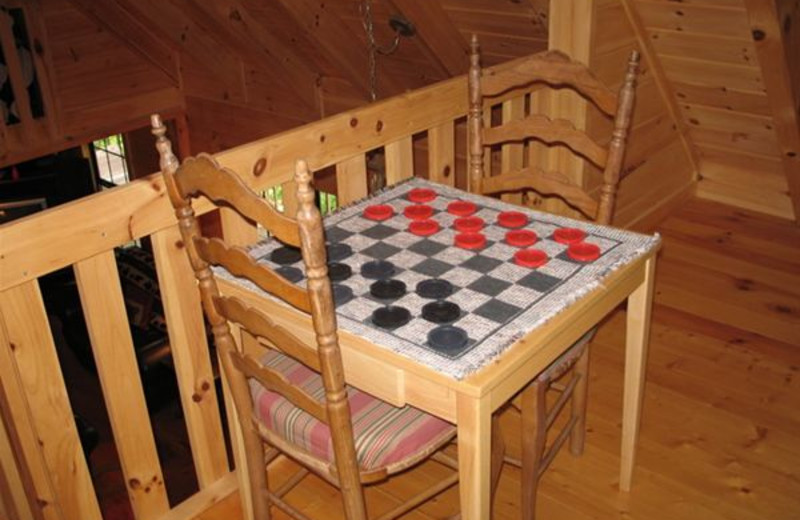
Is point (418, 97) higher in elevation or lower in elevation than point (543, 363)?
higher

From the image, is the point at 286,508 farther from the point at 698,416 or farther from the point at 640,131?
the point at 640,131

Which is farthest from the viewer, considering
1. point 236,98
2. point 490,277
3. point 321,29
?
point 236,98

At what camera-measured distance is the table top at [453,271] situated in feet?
4.83

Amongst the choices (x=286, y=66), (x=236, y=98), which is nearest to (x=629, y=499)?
(x=286, y=66)

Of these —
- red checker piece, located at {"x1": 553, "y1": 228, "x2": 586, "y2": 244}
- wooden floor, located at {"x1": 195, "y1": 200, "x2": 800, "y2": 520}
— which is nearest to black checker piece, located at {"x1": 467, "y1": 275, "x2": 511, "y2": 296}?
red checker piece, located at {"x1": 553, "y1": 228, "x2": 586, "y2": 244}

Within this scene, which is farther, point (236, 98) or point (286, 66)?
point (236, 98)

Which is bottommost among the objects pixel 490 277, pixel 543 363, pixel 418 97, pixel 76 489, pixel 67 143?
pixel 67 143

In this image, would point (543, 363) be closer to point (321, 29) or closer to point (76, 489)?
point (76, 489)

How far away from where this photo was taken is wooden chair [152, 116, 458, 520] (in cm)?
132

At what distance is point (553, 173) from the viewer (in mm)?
2180

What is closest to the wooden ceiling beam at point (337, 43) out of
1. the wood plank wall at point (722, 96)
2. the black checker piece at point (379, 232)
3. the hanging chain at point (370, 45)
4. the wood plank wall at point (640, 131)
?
the hanging chain at point (370, 45)

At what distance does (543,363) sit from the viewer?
1564 mm

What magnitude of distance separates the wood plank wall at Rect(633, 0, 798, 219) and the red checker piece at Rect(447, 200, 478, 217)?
1434 millimetres

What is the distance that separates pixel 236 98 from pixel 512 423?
3.86m
